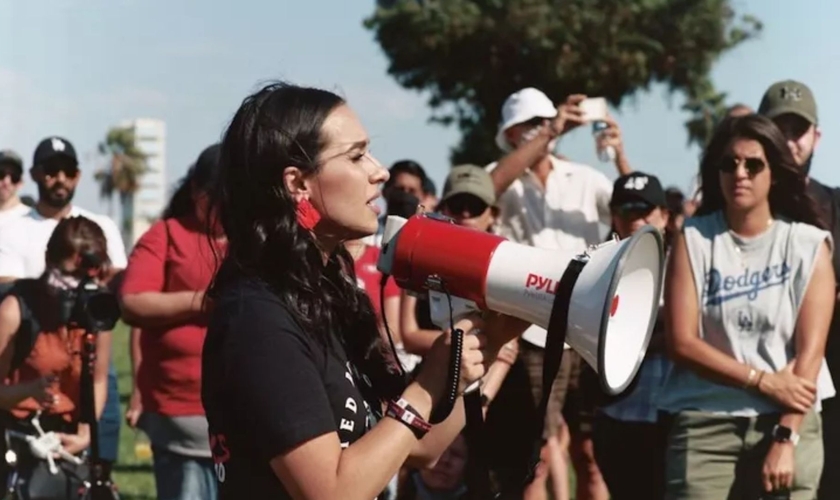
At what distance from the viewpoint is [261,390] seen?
2.57 metres

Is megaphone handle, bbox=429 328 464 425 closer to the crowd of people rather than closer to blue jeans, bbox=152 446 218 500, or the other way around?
the crowd of people

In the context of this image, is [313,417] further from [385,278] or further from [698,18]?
[698,18]

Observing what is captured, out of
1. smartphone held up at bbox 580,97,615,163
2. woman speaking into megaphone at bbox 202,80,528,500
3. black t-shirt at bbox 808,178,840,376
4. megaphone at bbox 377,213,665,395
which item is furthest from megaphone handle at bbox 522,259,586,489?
smartphone held up at bbox 580,97,615,163

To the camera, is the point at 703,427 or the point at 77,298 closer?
the point at 703,427

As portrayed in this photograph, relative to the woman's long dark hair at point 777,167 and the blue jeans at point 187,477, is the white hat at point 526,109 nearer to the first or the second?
the woman's long dark hair at point 777,167

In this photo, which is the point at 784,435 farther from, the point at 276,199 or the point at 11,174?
the point at 11,174

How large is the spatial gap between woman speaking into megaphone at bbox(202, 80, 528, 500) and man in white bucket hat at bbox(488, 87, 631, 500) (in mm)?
3552

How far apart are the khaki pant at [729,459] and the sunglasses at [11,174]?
5.03 metres

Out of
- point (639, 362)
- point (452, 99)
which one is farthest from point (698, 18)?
point (639, 362)

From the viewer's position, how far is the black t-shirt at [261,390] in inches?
101

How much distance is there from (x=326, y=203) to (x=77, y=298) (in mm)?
3579

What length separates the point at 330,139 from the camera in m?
2.83

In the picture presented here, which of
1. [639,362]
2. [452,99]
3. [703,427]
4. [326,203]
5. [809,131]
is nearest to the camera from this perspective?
[326,203]

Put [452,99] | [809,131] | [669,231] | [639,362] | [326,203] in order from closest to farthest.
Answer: [326,203]
[639,362]
[809,131]
[669,231]
[452,99]
